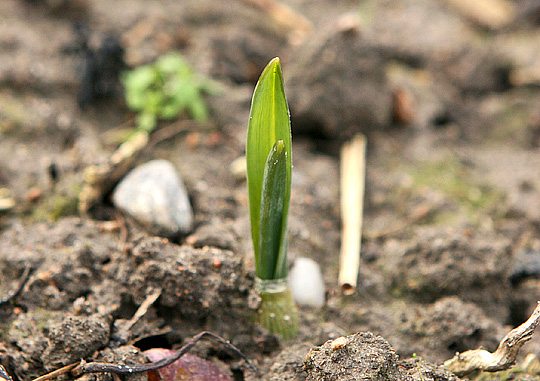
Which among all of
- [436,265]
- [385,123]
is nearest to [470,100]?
[385,123]

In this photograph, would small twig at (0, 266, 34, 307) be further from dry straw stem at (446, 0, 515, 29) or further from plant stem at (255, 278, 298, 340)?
dry straw stem at (446, 0, 515, 29)

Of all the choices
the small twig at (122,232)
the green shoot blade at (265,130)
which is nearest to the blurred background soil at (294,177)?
the small twig at (122,232)

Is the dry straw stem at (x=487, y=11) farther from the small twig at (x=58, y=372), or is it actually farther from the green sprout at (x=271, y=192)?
the small twig at (x=58, y=372)

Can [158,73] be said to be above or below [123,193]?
above

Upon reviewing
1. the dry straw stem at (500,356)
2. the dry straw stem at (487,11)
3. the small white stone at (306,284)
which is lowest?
the dry straw stem at (500,356)

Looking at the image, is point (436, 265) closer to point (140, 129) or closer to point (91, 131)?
point (140, 129)

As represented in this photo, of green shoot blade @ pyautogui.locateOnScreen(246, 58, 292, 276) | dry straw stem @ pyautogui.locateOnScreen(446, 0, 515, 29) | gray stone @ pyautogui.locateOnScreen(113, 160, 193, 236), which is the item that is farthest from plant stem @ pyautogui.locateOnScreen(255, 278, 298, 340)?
dry straw stem @ pyautogui.locateOnScreen(446, 0, 515, 29)
